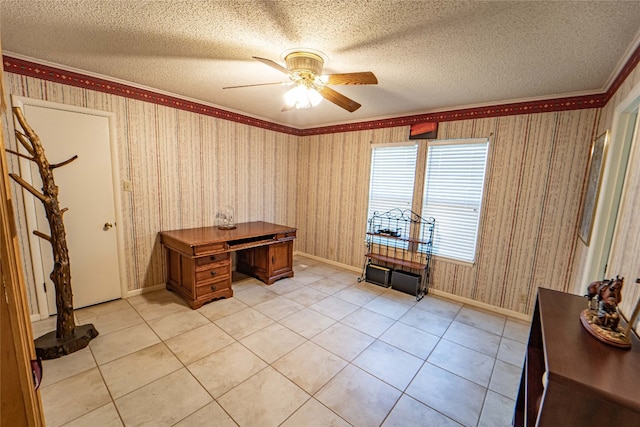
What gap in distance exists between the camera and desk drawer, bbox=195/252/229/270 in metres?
3.00

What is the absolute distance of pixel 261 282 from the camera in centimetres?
386

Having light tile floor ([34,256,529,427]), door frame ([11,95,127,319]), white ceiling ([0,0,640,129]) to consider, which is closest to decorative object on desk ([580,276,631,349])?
light tile floor ([34,256,529,427])

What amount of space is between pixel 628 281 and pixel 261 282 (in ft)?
11.8

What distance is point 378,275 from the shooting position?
3924 millimetres

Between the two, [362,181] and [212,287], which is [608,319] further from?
[362,181]

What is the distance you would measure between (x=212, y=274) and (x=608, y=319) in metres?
3.24

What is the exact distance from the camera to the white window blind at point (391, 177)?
3801 mm

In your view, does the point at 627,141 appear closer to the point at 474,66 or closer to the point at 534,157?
the point at 534,157

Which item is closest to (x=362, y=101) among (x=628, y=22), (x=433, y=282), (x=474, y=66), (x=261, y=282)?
(x=474, y=66)

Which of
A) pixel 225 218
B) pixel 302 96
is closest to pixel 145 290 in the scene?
pixel 225 218

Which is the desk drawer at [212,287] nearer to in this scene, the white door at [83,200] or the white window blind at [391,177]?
the white door at [83,200]

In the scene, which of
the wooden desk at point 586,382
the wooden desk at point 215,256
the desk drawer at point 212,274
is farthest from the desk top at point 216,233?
the wooden desk at point 586,382

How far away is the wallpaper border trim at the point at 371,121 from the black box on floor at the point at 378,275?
2.15 metres

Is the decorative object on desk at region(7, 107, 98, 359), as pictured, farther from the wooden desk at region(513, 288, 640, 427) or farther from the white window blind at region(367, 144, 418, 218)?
the white window blind at region(367, 144, 418, 218)
